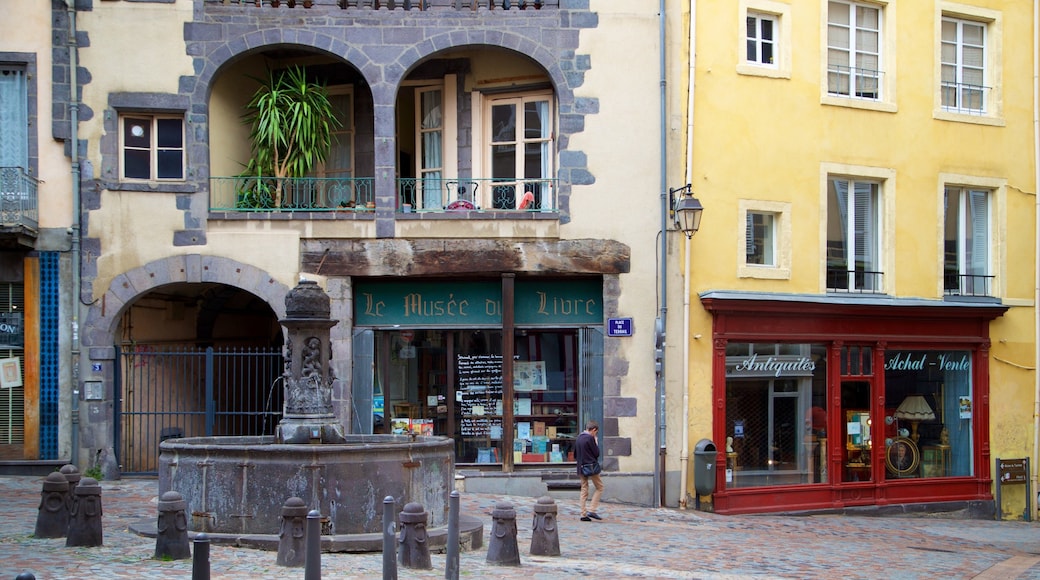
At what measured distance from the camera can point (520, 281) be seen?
1844cm

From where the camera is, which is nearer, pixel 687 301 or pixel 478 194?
pixel 687 301

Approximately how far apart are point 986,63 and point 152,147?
46.1ft

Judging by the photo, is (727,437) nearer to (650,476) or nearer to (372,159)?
(650,476)

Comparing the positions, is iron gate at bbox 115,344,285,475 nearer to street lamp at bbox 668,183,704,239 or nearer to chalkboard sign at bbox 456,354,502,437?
chalkboard sign at bbox 456,354,502,437

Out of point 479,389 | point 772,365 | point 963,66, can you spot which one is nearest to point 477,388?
point 479,389

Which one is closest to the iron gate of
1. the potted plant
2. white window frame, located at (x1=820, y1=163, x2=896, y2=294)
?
the potted plant

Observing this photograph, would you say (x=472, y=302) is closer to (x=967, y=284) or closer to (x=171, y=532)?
(x=171, y=532)

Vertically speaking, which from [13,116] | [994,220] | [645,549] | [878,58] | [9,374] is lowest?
[645,549]

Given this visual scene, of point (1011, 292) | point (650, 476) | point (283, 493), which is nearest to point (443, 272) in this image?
point (650, 476)

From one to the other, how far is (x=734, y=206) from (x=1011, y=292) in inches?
233

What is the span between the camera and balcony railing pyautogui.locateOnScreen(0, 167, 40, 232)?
56.2ft

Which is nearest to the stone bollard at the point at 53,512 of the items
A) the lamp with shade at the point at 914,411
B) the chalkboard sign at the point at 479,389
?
the chalkboard sign at the point at 479,389

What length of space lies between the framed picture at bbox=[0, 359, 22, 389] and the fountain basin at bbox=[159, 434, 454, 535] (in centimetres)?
675

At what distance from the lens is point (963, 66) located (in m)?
20.9
